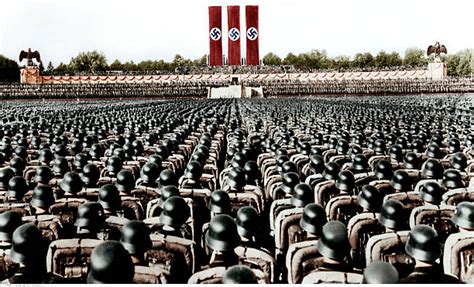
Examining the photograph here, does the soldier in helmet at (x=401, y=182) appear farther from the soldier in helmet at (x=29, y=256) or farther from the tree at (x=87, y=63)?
the tree at (x=87, y=63)

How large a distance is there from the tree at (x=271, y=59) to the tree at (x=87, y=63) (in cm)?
3749

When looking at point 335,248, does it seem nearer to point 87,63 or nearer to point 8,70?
point 8,70

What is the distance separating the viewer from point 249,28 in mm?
61906

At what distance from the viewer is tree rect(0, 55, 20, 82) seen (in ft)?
262

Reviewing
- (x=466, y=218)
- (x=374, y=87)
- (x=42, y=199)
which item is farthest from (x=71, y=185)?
(x=374, y=87)

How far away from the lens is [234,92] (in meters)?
53.6

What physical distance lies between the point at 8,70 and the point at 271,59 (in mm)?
60035

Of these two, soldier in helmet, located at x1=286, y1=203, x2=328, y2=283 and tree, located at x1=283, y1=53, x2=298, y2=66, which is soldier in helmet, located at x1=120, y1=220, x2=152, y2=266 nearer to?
soldier in helmet, located at x1=286, y1=203, x2=328, y2=283

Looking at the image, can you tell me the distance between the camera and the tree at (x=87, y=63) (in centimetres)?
10244

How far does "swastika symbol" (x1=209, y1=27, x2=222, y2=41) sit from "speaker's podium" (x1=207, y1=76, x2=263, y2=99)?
33.1 ft

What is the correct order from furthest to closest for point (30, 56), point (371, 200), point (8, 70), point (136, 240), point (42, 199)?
point (8, 70) < point (30, 56) < point (42, 199) < point (371, 200) < point (136, 240)

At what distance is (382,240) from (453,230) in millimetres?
1383

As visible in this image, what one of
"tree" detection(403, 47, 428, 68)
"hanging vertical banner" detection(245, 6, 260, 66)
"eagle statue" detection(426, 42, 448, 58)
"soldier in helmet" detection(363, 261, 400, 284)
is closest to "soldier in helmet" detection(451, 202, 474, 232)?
"soldier in helmet" detection(363, 261, 400, 284)

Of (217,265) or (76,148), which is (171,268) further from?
(76,148)
